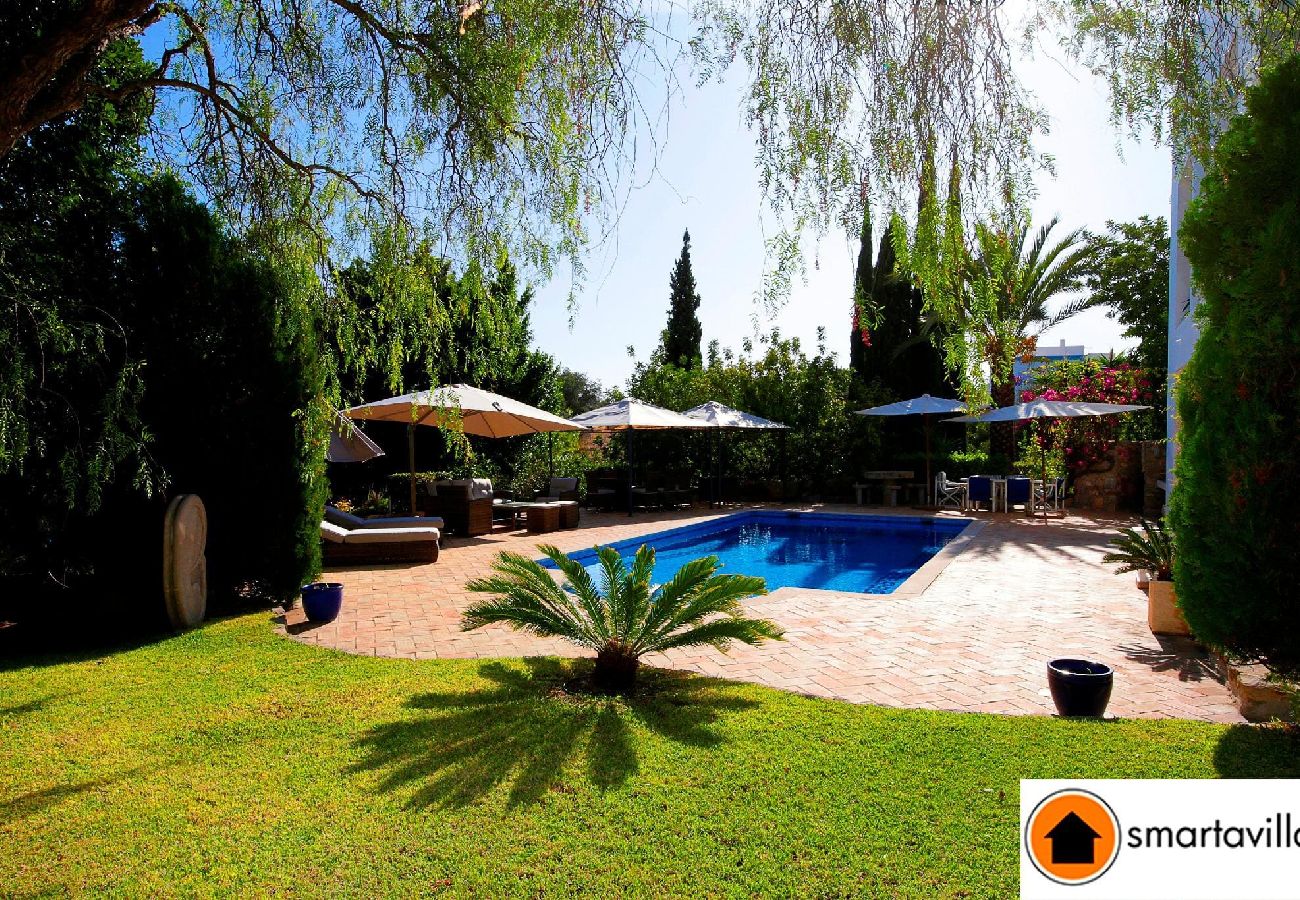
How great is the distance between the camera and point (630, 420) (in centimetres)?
1659

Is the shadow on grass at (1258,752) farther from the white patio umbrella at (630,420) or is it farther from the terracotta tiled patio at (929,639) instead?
the white patio umbrella at (630,420)

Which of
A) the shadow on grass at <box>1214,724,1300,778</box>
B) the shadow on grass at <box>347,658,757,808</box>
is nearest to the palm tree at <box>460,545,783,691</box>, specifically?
the shadow on grass at <box>347,658,757,808</box>

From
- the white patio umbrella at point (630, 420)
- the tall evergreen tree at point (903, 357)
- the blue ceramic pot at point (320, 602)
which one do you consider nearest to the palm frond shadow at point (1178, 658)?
the blue ceramic pot at point (320, 602)

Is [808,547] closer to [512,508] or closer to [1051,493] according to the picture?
[512,508]

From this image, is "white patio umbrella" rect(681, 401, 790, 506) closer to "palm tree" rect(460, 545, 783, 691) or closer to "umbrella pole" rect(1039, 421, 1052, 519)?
"umbrella pole" rect(1039, 421, 1052, 519)

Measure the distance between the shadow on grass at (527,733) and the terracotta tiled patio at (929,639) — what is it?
697 mm

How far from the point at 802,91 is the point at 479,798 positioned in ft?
12.0

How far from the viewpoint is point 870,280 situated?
3936 mm

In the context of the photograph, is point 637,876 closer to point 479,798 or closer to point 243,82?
point 479,798

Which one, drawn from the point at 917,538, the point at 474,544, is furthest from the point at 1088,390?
the point at 474,544

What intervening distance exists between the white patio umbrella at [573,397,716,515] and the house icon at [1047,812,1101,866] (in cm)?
1347

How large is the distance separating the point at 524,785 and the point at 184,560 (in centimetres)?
480

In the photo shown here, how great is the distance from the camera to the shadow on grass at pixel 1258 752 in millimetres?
3500

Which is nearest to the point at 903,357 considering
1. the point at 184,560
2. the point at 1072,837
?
the point at 184,560
